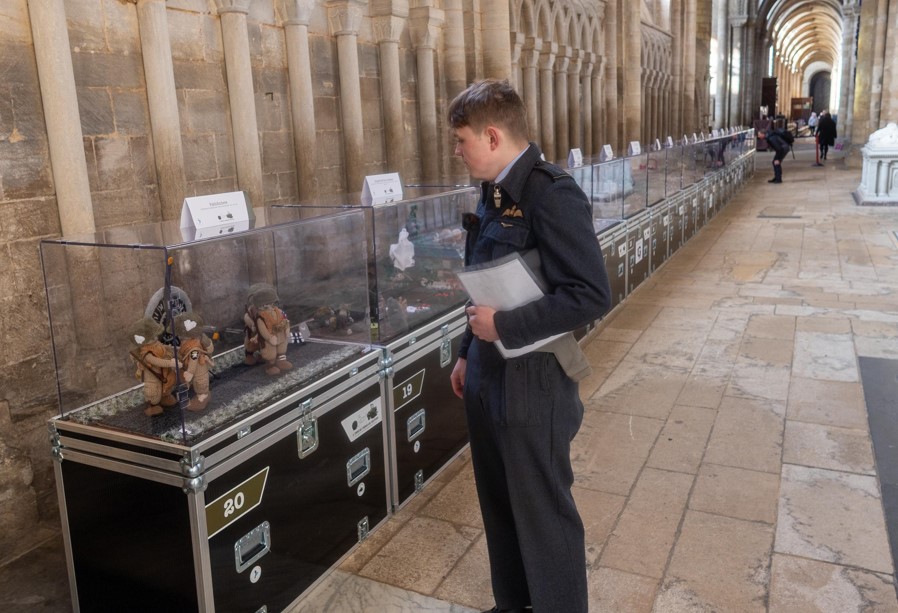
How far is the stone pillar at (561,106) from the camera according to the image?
11.7 metres

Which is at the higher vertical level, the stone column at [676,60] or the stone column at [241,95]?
the stone column at [676,60]

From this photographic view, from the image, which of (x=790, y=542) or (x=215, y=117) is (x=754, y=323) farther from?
(x=215, y=117)

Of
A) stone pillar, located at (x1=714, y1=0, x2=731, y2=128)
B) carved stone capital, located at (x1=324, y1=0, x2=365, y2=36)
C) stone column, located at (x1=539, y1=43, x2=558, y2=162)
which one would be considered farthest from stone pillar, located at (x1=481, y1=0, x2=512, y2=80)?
stone pillar, located at (x1=714, y1=0, x2=731, y2=128)

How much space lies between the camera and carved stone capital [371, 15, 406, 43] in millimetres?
7047

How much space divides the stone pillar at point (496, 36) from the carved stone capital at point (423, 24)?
1.11m

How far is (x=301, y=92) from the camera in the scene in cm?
596

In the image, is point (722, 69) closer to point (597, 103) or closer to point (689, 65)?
point (689, 65)

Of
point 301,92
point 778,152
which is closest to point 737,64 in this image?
point 778,152

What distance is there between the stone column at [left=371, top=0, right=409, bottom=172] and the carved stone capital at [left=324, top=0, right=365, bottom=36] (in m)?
0.58

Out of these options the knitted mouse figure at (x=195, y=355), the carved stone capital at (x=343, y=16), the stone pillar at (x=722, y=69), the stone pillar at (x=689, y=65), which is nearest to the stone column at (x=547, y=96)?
the carved stone capital at (x=343, y=16)

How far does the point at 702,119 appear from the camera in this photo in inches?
939

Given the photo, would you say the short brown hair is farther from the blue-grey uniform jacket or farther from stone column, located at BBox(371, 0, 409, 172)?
stone column, located at BBox(371, 0, 409, 172)

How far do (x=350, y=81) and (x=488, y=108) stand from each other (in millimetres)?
4682

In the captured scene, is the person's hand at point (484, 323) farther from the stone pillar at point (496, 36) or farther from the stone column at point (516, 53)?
the stone column at point (516, 53)
